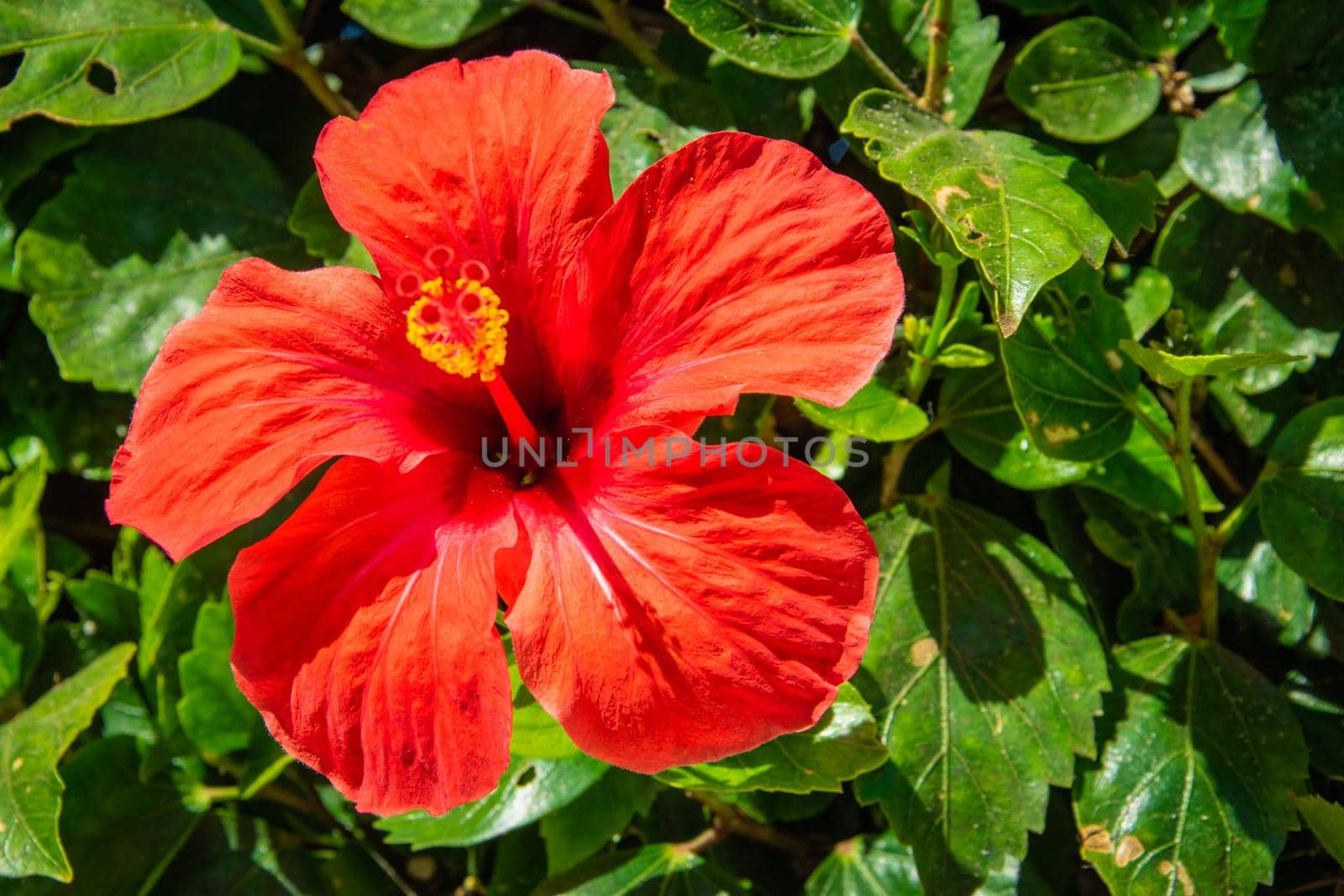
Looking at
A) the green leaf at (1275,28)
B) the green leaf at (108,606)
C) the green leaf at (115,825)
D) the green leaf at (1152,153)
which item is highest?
the green leaf at (1275,28)

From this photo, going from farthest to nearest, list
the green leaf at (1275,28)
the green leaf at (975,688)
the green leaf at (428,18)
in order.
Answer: the green leaf at (428,18)
the green leaf at (1275,28)
the green leaf at (975,688)

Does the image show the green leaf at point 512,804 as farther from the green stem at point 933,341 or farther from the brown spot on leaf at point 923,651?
the green stem at point 933,341

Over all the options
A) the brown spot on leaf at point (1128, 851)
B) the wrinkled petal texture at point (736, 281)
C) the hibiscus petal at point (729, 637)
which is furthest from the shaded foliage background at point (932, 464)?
the hibiscus petal at point (729, 637)

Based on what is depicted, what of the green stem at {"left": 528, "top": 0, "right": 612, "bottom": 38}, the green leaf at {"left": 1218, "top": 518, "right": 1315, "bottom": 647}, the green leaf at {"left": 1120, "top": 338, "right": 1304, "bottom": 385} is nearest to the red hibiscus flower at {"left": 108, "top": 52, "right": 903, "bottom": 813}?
the green leaf at {"left": 1120, "top": 338, "right": 1304, "bottom": 385}

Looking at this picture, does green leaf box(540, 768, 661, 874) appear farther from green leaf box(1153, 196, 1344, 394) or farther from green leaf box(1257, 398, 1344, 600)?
green leaf box(1153, 196, 1344, 394)

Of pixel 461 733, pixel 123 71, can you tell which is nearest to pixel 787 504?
pixel 461 733

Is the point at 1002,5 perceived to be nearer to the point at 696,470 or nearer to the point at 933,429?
the point at 933,429

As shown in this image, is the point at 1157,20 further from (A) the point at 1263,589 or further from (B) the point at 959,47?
(A) the point at 1263,589

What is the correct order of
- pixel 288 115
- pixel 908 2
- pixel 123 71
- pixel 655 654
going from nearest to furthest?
pixel 655 654
pixel 908 2
pixel 123 71
pixel 288 115
